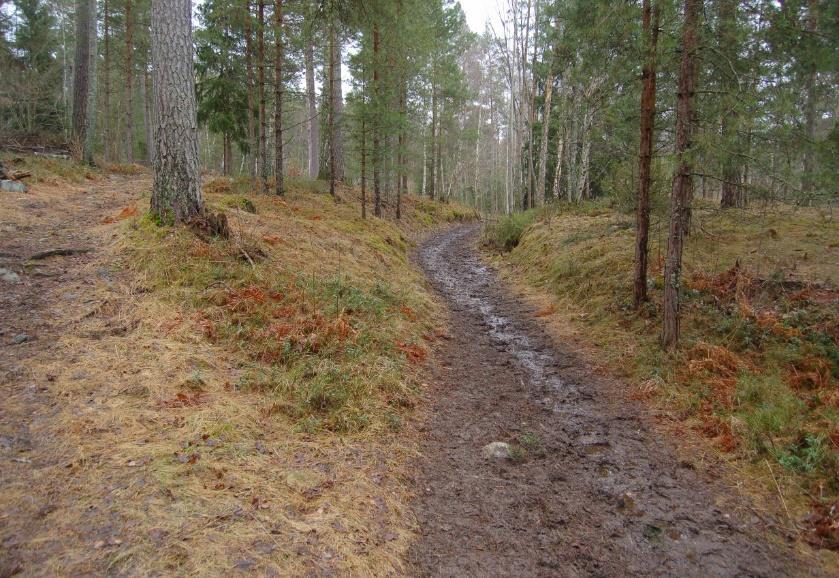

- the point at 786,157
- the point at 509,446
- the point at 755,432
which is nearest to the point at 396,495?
the point at 509,446

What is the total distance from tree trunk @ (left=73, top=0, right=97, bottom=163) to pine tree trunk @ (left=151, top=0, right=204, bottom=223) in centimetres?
1175

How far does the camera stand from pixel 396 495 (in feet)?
12.7

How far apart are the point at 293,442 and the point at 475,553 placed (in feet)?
6.15

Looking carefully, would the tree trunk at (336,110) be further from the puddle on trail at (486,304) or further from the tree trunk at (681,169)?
the tree trunk at (681,169)

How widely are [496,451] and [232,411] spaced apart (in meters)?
2.65

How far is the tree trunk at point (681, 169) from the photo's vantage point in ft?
20.1

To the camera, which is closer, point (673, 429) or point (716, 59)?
point (673, 429)

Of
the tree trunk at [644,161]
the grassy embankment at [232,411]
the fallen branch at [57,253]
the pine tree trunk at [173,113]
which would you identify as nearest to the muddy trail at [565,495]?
the grassy embankment at [232,411]

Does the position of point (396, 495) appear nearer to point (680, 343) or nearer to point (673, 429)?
point (673, 429)

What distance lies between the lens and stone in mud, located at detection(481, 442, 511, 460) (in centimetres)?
461

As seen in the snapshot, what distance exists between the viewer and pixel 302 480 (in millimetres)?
3713

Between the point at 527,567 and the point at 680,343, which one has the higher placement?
the point at 680,343

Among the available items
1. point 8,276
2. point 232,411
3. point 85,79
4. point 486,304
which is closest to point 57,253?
point 8,276

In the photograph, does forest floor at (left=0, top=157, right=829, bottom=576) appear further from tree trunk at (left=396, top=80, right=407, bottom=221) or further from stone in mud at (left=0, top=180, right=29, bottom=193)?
tree trunk at (left=396, top=80, right=407, bottom=221)
